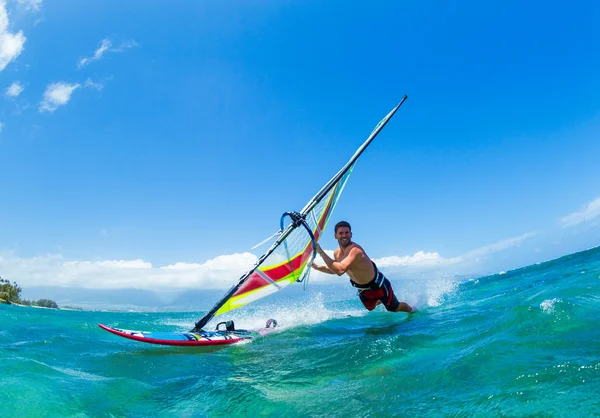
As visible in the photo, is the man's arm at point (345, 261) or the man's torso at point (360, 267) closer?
the man's arm at point (345, 261)

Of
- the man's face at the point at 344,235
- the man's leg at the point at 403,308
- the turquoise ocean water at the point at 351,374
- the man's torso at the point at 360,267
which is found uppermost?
the man's face at the point at 344,235

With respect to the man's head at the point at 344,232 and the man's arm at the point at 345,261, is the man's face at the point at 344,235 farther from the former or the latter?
the man's arm at the point at 345,261

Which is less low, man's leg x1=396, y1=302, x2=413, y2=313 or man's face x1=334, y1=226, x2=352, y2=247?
man's face x1=334, y1=226, x2=352, y2=247

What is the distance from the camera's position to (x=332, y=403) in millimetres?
3414

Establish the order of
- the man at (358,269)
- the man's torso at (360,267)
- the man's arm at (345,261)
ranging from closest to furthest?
1. the man's arm at (345,261)
2. the man at (358,269)
3. the man's torso at (360,267)

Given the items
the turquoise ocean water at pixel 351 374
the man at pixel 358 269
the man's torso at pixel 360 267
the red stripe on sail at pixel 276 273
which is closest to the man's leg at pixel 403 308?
the man at pixel 358 269

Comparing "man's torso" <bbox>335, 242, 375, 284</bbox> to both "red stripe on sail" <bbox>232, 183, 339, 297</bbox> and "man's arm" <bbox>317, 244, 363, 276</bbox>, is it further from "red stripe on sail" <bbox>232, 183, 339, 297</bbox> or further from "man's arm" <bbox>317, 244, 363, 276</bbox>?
"red stripe on sail" <bbox>232, 183, 339, 297</bbox>

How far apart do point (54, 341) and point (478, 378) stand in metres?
8.51

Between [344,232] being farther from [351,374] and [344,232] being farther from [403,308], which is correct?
[351,374]

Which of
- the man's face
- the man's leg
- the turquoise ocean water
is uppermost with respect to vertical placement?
the man's face

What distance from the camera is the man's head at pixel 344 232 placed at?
791cm

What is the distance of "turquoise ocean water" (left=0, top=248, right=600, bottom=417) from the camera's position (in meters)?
3.10

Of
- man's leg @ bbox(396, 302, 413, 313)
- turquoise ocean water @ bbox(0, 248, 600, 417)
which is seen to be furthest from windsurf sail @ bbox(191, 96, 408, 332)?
man's leg @ bbox(396, 302, 413, 313)

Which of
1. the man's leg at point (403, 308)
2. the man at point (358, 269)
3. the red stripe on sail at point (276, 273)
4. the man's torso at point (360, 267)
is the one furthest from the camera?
the man's leg at point (403, 308)
